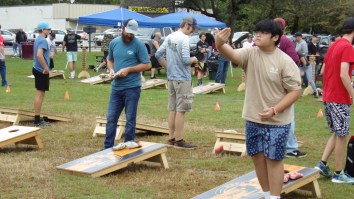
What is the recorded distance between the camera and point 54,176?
7301mm

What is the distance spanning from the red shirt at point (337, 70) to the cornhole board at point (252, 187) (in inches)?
38.8

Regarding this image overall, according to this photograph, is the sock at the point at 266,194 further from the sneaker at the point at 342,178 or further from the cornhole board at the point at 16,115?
the cornhole board at the point at 16,115

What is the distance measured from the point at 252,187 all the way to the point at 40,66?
600 centimetres

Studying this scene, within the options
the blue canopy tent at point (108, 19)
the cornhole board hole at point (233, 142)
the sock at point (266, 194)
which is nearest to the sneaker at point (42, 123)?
the cornhole board hole at point (233, 142)

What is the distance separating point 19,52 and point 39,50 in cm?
2624

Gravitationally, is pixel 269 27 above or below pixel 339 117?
above

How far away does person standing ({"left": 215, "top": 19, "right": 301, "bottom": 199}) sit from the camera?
516cm

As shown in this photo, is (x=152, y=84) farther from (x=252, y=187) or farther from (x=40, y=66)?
(x=252, y=187)

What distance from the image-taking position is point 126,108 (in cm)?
818

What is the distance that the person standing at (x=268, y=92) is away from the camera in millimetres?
5160

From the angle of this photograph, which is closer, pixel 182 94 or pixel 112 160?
pixel 112 160

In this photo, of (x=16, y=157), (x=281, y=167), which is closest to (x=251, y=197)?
(x=281, y=167)

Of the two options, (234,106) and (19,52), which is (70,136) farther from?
(19,52)

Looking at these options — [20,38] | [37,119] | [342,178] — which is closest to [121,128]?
[37,119]
